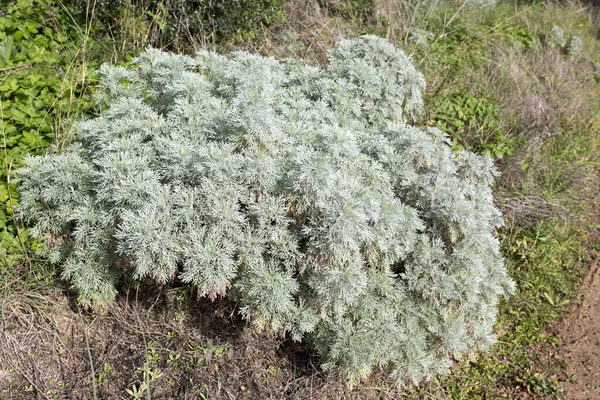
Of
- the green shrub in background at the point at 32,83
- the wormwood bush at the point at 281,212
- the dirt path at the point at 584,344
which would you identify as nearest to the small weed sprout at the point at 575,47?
the dirt path at the point at 584,344

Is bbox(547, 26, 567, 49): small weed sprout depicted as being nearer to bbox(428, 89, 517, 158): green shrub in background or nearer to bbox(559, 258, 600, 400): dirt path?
bbox(428, 89, 517, 158): green shrub in background

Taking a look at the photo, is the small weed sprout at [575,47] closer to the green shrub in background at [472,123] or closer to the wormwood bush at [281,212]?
the green shrub in background at [472,123]

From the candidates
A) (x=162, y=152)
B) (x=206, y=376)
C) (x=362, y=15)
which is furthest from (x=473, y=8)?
(x=206, y=376)

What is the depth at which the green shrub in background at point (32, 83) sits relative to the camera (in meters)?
3.07

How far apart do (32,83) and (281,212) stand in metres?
2.25

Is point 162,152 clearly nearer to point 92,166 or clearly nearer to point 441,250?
point 92,166

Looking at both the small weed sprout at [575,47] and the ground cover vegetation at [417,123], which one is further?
the small weed sprout at [575,47]

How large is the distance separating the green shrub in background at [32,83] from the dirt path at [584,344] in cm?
364

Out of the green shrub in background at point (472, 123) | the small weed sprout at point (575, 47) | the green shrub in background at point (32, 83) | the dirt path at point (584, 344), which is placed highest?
the small weed sprout at point (575, 47)

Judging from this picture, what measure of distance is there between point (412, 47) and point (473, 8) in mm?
2007

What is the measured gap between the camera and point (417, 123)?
441cm

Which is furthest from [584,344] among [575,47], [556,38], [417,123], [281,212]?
→ [575,47]

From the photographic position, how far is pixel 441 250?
9.33 ft

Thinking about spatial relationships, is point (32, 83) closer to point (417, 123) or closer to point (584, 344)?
point (417, 123)
